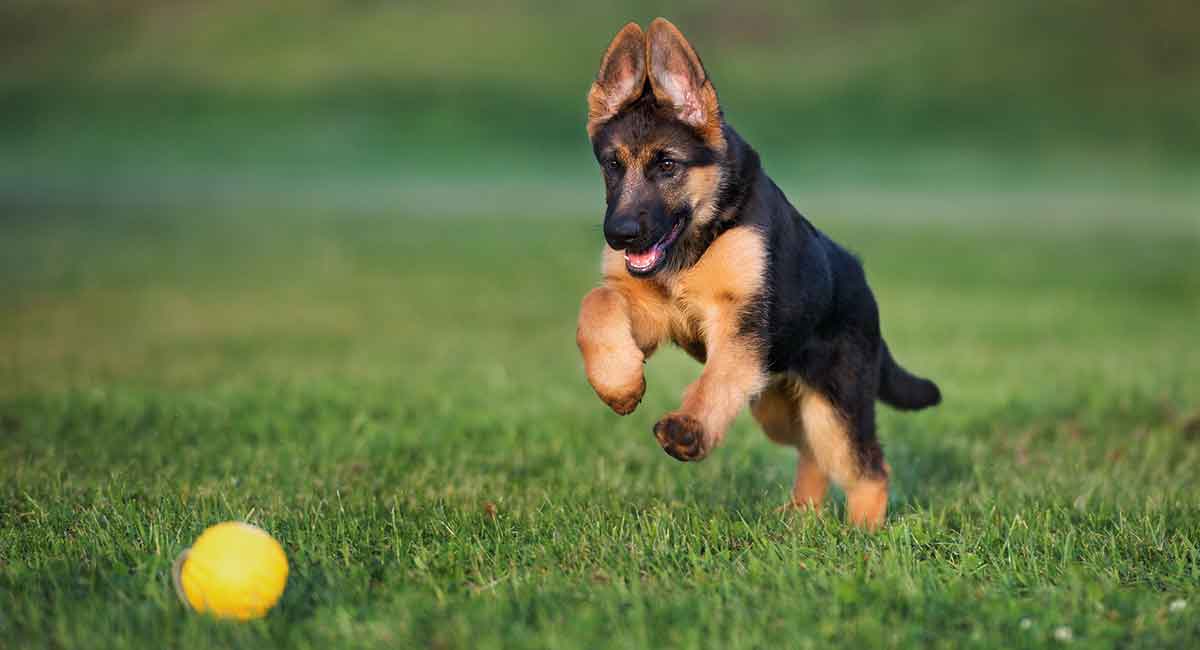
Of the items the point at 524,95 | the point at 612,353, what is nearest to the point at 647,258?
the point at 612,353

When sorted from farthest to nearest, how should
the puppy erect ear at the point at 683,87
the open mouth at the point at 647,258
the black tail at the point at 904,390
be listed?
1. the black tail at the point at 904,390
2. the puppy erect ear at the point at 683,87
3. the open mouth at the point at 647,258

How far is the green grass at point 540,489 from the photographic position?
4.21 m

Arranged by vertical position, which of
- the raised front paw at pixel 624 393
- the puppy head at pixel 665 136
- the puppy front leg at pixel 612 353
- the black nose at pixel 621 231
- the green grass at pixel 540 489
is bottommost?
the green grass at pixel 540 489

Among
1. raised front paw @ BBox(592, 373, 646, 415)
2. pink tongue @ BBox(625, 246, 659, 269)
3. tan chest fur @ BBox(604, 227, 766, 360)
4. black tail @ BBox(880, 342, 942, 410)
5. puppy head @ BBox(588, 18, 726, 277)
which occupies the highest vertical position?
puppy head @ BBox(588, 18, 726, 277)

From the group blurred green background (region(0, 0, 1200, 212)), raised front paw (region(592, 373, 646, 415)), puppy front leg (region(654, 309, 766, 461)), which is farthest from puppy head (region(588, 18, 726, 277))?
blurred green background (region(0, 0, 1200, 212))

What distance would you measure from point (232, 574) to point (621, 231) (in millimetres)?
1955

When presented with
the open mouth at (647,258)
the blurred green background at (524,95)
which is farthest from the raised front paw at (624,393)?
the blurred green background at (524,95)

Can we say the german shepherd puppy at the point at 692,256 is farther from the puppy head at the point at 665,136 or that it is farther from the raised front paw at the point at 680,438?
the raised front paw at the point at 680,438

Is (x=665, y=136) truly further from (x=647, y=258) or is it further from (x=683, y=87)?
(x=647, y=258)

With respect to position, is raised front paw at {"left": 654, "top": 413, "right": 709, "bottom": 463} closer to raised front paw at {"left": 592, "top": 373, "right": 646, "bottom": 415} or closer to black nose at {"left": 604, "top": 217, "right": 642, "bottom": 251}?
raised front paw at {"left": 592, "top": 373, "right": 646, "bottom": 415}

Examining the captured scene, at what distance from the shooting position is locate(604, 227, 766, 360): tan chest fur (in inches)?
208

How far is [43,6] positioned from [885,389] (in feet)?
180

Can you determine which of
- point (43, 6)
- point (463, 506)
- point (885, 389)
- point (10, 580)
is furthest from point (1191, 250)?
point (43, 6)

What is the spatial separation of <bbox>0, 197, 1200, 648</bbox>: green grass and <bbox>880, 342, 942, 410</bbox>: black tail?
51 centimetres
